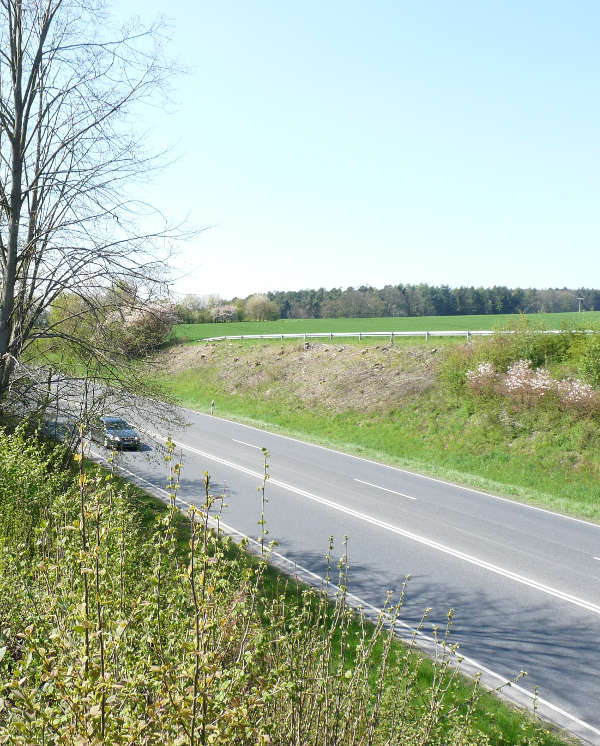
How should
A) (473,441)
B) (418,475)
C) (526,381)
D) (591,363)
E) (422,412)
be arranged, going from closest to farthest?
(418,475) → (591,363) → (473,441) → (526,381) → (422,412)

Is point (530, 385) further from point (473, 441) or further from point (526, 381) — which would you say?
point (473, 441)

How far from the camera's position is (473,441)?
76.1ft

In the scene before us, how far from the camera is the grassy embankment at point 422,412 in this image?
65.0ft

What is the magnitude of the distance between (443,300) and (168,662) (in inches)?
3481

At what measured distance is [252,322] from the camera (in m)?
74.6

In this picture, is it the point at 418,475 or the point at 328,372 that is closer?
the point at 418,475

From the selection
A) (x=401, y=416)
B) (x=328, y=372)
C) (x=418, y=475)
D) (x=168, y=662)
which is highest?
(x=168, y=662)

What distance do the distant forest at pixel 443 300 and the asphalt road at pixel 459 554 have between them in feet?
210

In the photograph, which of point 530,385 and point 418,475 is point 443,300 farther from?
point 418,475

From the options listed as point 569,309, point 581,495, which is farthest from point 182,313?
point 569,309

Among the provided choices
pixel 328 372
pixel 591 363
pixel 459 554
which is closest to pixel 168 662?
pixel 459 554

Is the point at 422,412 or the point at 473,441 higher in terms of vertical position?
the point at 422,412

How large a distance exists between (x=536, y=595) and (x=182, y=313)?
7.70 meters

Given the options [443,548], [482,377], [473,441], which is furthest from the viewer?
[482,377]
